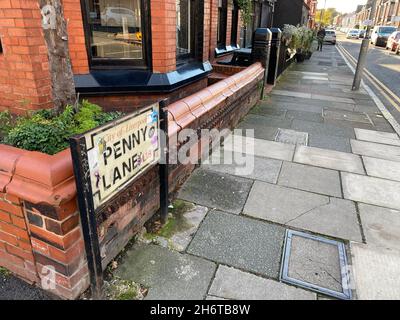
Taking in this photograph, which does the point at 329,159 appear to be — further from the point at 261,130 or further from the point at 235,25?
the point at 235,25

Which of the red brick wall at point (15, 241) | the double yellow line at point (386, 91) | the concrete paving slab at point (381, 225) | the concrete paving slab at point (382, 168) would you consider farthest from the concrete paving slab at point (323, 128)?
the red brick wall at point (15, 241)

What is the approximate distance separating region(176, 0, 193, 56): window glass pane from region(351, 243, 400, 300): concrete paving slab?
14.5 feet

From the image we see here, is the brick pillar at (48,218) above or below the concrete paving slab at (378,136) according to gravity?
above

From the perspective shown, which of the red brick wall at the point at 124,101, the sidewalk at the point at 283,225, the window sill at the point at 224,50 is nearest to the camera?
the sidewalk at the point at 283,225

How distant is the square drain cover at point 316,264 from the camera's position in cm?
236

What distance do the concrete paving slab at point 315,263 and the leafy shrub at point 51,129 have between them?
2.02 m

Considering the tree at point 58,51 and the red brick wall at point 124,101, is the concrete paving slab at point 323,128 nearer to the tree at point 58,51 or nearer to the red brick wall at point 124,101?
the red brick wall at point 124,101

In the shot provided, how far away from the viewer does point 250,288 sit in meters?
2.33

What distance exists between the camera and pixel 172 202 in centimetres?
337

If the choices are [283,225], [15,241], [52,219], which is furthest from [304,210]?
[15,241]

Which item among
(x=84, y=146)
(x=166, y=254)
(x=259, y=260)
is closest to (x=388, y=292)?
(x=259, y=260)

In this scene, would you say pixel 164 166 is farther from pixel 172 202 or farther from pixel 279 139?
pixel 279 139

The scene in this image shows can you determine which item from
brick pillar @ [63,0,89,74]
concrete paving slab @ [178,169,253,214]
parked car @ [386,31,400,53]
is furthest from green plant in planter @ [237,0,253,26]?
parked car @ [386,31,400,53]

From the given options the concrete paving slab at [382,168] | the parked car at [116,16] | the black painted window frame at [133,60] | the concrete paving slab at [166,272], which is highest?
the parked car at [116,16]
